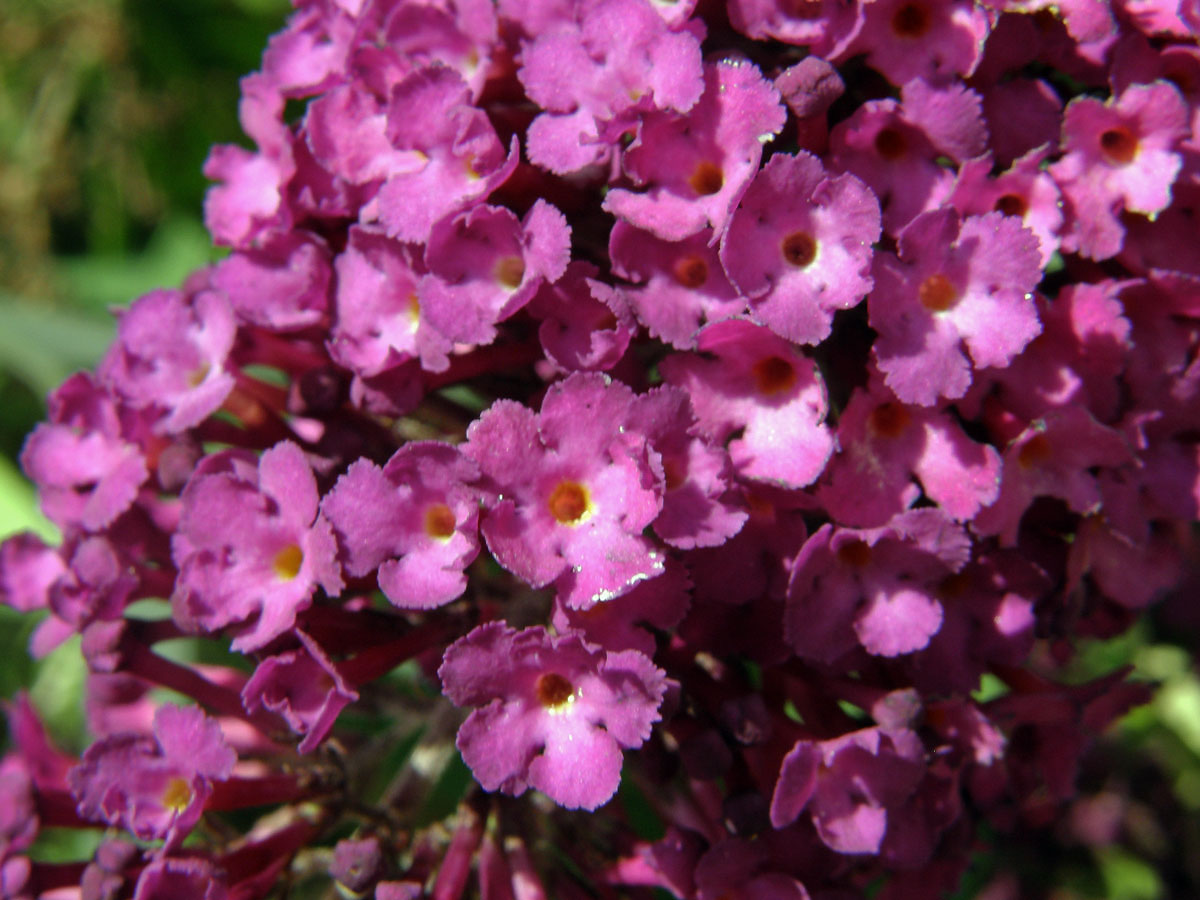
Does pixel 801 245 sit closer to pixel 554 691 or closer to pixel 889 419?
pixel 889 419

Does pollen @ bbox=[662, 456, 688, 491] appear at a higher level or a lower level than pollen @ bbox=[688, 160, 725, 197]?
lower

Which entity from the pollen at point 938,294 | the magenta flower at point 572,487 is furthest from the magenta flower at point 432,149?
the pollen at point 938,294

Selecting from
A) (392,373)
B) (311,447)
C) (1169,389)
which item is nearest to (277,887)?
(311,447)

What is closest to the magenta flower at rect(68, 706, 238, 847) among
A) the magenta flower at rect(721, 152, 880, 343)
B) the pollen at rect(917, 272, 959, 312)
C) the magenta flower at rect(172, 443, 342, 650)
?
the magenta flower at rect(172, 443, 342, 650)

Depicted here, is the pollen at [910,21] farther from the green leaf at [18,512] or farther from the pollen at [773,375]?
the green leaf at [18,512]

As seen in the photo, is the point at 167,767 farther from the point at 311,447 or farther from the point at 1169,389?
the point at 1169,389

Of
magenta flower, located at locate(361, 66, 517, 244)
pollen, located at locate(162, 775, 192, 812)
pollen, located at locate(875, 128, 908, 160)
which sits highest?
magenta flower, located at locate(361, 66, 517, 244)

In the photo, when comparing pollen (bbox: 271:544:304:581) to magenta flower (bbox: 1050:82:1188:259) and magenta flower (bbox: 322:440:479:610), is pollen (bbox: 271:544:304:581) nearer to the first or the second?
magenta flower (bbox: 322:440:479:610)
